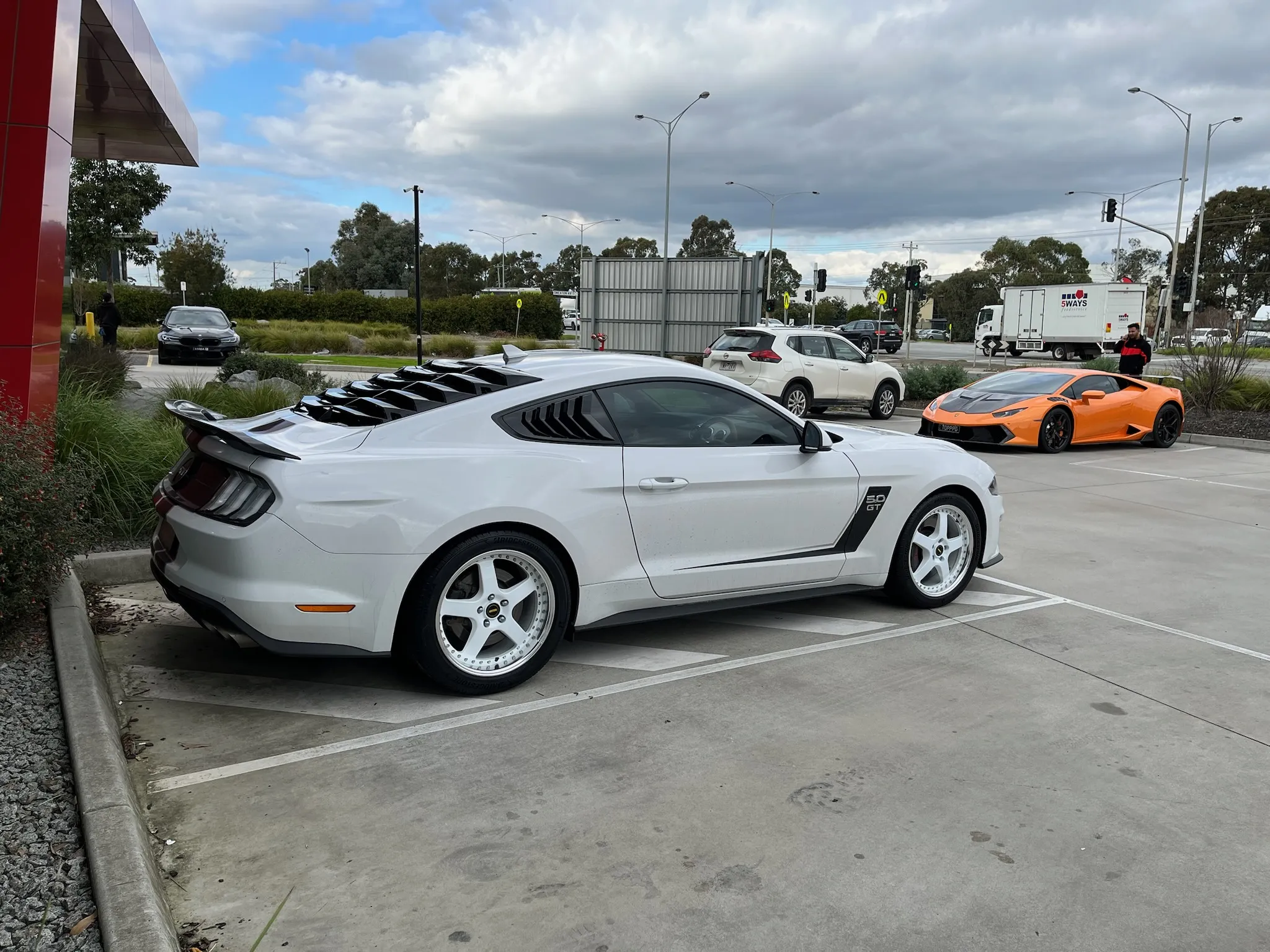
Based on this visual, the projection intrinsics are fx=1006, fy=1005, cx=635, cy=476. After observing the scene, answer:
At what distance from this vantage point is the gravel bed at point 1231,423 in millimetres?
16031

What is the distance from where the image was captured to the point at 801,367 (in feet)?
58.5

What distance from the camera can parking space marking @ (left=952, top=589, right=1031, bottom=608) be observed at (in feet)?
20.6

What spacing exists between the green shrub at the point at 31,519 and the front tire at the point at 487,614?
1665 mm

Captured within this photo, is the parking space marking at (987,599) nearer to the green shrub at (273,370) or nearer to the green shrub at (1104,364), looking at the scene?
the green shrub at (273,370)

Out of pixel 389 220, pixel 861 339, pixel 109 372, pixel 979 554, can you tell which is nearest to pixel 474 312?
pixel 861 339

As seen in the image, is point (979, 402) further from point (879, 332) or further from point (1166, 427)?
point (879, 332)

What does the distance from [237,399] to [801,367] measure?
10845 millimetres

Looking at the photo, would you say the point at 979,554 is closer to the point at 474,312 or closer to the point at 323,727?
the point at 323,727

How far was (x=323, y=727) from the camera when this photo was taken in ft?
13.7

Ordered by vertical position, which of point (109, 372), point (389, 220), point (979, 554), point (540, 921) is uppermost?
point (389, 220)

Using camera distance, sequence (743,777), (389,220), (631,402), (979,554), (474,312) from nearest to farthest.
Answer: (743,777) → (631,402) → (979,554) → (474,312) → (389,220)

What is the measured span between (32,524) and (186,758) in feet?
4.63

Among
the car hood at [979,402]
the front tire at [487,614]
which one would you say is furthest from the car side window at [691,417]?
the car hood at [979,402]

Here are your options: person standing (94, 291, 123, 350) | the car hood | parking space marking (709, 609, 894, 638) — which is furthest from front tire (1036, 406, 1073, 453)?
person standing (94, 291, 123, 350)
